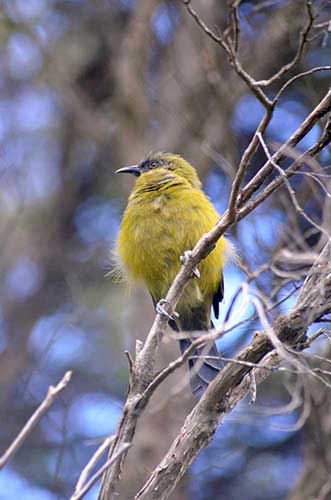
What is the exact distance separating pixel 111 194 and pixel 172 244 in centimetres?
406

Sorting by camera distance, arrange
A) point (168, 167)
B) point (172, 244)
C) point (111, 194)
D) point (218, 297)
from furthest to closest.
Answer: point (111, 194), point (168, 167), point (218, 297), point (172, 244)

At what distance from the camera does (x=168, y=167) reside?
548 centimetres

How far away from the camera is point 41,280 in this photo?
884cm

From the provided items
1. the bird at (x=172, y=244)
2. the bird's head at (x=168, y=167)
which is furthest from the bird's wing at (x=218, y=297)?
the bird's head at (x=168, y=167)

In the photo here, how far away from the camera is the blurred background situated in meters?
6.36

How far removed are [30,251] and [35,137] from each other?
1258 mm

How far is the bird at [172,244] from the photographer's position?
4.78 m

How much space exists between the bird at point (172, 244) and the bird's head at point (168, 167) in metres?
0.12

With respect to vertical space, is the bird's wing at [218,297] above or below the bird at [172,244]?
below

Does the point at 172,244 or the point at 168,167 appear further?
the point at 168,167

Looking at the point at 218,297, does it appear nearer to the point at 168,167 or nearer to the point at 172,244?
the point at 172,244

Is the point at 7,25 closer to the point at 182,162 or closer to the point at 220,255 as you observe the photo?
the point at 182,162

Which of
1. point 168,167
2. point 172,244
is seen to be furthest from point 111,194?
point 172,244

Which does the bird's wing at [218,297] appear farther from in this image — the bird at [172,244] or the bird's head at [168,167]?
the bird's head at [168,167]
